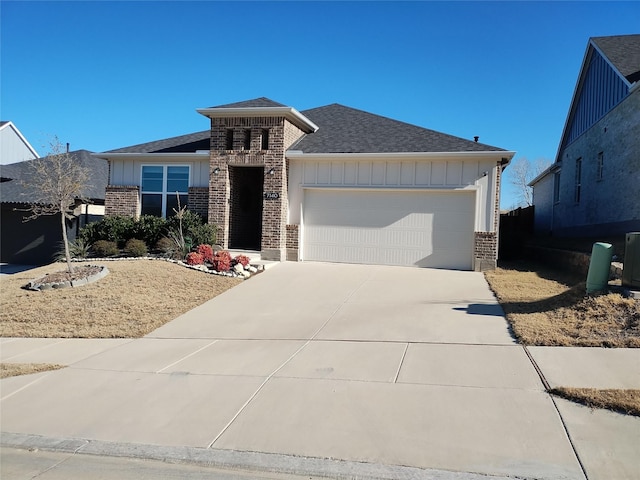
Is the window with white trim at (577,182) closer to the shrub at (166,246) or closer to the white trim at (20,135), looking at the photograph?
the shrub at (166,246)

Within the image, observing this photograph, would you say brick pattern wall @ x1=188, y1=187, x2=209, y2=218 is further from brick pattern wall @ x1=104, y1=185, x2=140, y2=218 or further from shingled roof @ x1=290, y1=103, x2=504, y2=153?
shingled roof @ x1=290, y1=103, x2=504, y2=153

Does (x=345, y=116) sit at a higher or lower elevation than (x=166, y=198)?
higher

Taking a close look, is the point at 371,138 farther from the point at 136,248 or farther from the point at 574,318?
the point at 574,318

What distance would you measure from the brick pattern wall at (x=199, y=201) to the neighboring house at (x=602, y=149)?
13.2 metres

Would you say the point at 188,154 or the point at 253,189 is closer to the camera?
the point at 188,154

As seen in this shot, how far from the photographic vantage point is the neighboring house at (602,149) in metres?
15.4

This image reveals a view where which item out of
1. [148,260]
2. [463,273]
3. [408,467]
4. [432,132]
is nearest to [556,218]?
[432,132]

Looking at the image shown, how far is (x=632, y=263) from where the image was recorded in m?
7.73

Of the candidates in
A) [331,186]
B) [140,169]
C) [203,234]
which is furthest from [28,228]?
[331,186]

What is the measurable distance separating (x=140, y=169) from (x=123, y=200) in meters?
1.24

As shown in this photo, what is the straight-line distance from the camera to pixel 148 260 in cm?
Answer: 1409

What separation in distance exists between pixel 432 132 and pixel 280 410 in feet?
42.5

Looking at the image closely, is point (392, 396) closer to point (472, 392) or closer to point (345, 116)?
point (472, 392)

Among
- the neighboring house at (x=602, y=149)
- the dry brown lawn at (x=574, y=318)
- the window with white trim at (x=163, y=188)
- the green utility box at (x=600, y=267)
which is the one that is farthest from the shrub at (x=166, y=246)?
the neighboring house at (x=602, y=149)
